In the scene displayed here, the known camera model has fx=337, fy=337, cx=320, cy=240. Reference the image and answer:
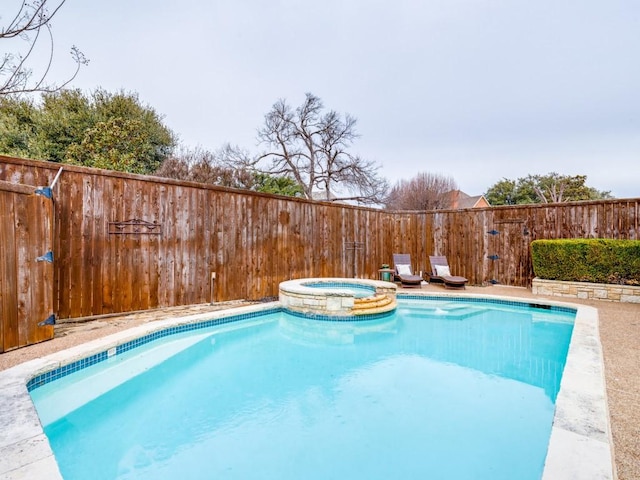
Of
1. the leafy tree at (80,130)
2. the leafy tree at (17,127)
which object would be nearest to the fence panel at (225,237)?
the leafy tree at (80,130)

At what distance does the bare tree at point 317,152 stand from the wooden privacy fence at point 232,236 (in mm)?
10102

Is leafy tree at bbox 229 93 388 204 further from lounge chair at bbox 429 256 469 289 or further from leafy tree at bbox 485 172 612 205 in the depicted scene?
leafy tree at bbox 485 172 612 205

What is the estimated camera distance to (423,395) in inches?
130

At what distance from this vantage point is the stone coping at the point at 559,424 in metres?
1.62

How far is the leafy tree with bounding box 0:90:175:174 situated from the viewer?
35.5ft

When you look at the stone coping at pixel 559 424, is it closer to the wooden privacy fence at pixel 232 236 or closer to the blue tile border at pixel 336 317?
the wooden privacy fence at pixel 232 236

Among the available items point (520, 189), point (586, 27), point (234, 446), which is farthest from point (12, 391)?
point (520, 189)

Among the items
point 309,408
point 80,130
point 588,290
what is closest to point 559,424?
point 309,408

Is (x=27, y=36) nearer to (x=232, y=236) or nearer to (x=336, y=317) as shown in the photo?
(x=232, y=236)

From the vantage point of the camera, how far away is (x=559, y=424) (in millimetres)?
2045

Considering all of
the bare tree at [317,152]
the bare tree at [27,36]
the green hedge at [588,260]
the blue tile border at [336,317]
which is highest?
the bare tree at [317,152]

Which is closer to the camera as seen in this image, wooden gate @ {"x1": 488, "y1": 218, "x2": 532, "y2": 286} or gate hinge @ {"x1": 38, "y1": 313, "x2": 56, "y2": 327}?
gate hinge @ {"x1": 38, "y1": 313, "x2": 56, "y2": 327}

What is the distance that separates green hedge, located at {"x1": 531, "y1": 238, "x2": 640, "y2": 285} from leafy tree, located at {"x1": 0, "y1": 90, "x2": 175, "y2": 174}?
476 inches

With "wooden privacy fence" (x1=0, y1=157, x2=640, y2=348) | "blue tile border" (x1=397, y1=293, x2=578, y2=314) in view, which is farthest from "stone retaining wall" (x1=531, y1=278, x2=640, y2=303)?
"blue tile border" (x1=397, y1=293, x2=578, y2=314)
